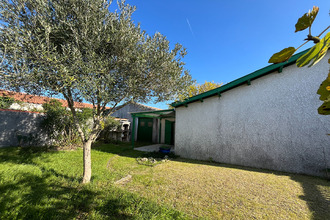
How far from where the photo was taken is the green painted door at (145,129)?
16828 mm

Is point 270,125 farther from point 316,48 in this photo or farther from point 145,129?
point 145,129

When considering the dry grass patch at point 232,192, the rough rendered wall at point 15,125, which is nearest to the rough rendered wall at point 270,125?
the dry grass patch at point 232,192

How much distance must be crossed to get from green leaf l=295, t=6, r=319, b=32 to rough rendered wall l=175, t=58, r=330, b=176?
7.74 m

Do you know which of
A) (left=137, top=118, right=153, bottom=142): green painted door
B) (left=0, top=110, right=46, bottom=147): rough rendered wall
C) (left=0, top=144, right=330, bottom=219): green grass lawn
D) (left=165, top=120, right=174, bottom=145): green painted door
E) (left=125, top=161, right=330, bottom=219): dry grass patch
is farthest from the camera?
(left=137, top=118, right=153, bottom=142): green painted door

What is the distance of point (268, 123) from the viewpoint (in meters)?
6.98

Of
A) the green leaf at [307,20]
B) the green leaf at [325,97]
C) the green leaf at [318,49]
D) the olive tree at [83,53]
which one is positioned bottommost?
the green leaf at [325,97]

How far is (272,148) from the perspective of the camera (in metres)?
6.79

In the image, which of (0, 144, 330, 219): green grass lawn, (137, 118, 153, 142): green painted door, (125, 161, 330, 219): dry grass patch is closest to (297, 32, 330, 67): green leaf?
(0, 144, 330, 219): green grass lawn

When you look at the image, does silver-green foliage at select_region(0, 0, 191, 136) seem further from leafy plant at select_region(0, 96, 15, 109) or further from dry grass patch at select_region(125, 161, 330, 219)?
leafy plant at select_region(0, 96, 15, 109)

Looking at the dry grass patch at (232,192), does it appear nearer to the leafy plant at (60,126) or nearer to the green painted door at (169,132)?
the leafy plant at (60,126)

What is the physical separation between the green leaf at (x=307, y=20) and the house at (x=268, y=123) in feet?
25.1

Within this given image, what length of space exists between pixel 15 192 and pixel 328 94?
6.27m

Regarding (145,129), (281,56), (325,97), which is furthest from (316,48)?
(145,129)

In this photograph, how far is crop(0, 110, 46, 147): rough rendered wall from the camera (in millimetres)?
8077
